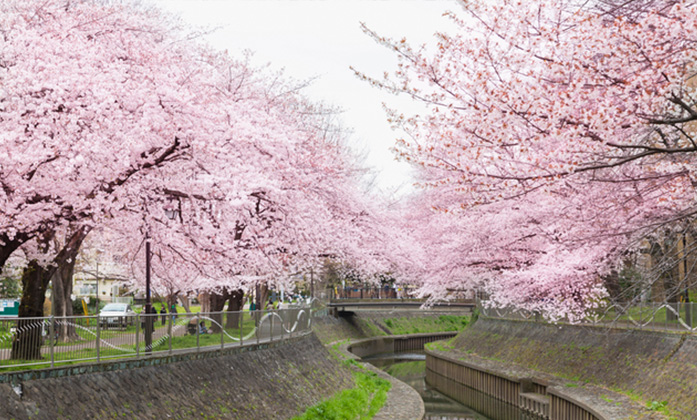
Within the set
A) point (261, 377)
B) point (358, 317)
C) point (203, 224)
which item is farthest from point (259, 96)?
point (358, 317)

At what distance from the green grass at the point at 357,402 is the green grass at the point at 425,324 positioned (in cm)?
2993

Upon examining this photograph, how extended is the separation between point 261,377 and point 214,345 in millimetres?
1806

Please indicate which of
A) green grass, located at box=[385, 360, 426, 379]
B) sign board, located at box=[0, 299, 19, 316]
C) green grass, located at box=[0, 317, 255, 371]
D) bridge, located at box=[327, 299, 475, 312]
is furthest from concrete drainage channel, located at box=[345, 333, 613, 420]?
sign board, located at box=[0, 299, 19, 316]

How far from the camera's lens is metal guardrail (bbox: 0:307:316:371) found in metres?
12.1

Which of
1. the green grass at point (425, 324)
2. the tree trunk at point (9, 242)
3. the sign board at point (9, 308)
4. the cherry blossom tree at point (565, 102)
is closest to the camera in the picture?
the cherry blossom tree at point (565, 102)

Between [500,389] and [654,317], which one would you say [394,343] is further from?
[654,317]

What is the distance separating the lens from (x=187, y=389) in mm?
14773

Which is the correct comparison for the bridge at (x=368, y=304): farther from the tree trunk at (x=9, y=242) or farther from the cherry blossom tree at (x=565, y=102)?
the cherry blossom tree at (x=565, y=102)

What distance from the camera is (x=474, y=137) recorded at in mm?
10938

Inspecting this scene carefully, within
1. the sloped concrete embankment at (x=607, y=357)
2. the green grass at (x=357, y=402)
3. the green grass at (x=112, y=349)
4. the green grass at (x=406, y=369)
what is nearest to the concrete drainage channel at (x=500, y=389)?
the sloped concrete embankment at (x=607, y=357)

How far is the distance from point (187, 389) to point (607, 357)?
611 inches

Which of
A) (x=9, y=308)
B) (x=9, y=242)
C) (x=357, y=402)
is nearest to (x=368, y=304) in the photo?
(x=9, y=308)

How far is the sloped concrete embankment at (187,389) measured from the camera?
11.3 meters

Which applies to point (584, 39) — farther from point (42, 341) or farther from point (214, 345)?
point (214, 345)
